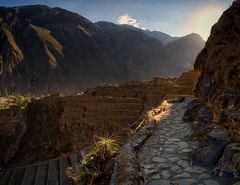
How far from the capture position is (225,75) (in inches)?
258

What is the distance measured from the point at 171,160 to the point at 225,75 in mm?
2271

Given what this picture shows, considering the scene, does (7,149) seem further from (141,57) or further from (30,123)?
(141,57)

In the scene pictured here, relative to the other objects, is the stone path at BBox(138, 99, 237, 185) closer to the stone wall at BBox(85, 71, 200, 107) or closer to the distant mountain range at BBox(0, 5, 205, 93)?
the stone wall at BBox(85, 71, 200, 107)

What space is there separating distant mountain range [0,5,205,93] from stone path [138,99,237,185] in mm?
76543

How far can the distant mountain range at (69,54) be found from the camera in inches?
3396

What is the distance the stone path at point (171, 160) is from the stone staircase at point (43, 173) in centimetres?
1070

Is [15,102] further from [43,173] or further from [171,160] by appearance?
[171,160]

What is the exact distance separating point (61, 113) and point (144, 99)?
6954 millimetres

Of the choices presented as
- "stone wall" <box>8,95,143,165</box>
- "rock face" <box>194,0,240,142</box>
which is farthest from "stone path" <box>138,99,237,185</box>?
"stone wall" <box>8,95,143,165</box>

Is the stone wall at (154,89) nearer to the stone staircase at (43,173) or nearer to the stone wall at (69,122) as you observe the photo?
the stone wall at (69,122)

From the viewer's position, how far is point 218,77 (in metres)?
7.20

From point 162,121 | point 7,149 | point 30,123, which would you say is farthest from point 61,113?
point 162,121

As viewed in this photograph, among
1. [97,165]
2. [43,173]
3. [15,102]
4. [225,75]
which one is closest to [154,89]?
[43,173]

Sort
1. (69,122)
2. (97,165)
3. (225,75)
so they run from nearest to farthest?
(97,165), (225,75), (69,122)
